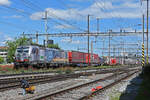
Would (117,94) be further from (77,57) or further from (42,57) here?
(77,57)

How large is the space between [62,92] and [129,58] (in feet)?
299

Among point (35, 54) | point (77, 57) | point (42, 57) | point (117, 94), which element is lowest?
point (117, 94)

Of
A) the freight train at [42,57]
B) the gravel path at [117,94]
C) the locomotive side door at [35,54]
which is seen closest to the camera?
the gravel path at [117,94]

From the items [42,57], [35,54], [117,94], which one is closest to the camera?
[117,94]

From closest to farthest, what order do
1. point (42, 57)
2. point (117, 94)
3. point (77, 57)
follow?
point (117, 94), point (42, 57), point (77, 57)

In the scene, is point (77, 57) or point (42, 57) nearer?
point (42, 57)

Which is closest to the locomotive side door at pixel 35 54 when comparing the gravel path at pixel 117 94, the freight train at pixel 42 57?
the freight train at pixel 42 57

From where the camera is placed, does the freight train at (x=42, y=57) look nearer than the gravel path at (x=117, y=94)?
No

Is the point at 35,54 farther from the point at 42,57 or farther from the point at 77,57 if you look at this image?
the point at 77,57

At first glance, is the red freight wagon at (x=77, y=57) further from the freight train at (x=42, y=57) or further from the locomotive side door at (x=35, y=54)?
the locomotive side door at (x=35, y=54)

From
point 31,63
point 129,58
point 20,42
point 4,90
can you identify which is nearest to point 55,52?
point 31,63

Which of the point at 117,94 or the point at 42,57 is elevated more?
the point at 42,57

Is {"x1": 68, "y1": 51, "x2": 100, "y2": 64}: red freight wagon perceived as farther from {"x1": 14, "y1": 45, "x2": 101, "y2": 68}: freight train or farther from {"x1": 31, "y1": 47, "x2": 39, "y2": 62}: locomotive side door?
{"x1": 31, "y1": 47, "x2": 39, "y2": 62}: locomotive side door

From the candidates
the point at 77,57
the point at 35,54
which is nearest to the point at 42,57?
the point at 35,54
